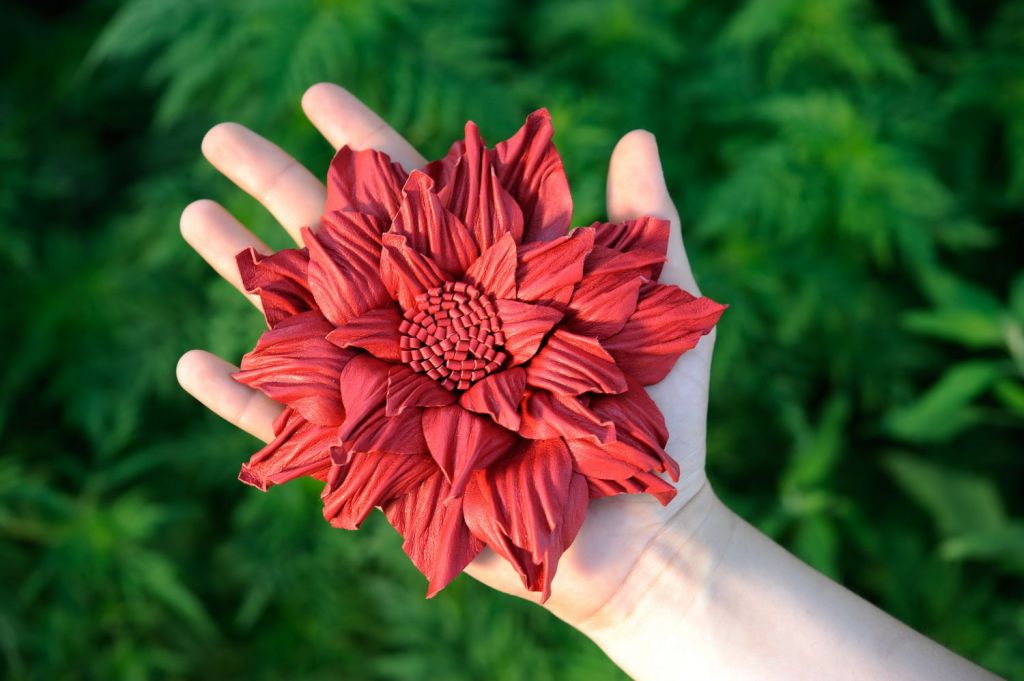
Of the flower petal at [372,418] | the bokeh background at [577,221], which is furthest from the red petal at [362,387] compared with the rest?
the bokeh background at [577,221]

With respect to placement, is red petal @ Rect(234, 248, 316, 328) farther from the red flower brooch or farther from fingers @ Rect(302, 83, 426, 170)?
fingers @ Rect(302, 83, 426, 170)

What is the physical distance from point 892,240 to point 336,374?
1.59 m

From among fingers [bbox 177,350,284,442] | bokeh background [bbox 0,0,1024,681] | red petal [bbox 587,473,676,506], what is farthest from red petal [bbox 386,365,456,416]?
bokeh background [bbox 0,0,1024,681]

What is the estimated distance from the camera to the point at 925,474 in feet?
6.90

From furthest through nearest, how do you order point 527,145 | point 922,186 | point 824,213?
1. point 824,213
2. point 922,186
3. point 527,145

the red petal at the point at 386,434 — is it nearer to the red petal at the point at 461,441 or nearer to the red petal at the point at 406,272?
the red petal at the point at 461,441

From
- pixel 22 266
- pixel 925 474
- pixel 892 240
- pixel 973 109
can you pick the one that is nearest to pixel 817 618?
pixel 925 474

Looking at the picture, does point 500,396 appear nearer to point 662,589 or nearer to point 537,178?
point 537,178

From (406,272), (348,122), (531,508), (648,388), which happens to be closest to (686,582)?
(648,388)

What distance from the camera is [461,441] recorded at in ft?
3.43

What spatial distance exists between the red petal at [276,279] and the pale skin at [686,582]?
0.83 feet

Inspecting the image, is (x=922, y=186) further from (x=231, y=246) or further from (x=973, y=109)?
(x=231, y=246)

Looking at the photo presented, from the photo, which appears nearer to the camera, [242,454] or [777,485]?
[242,454]

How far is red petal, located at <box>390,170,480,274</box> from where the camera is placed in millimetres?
1125
